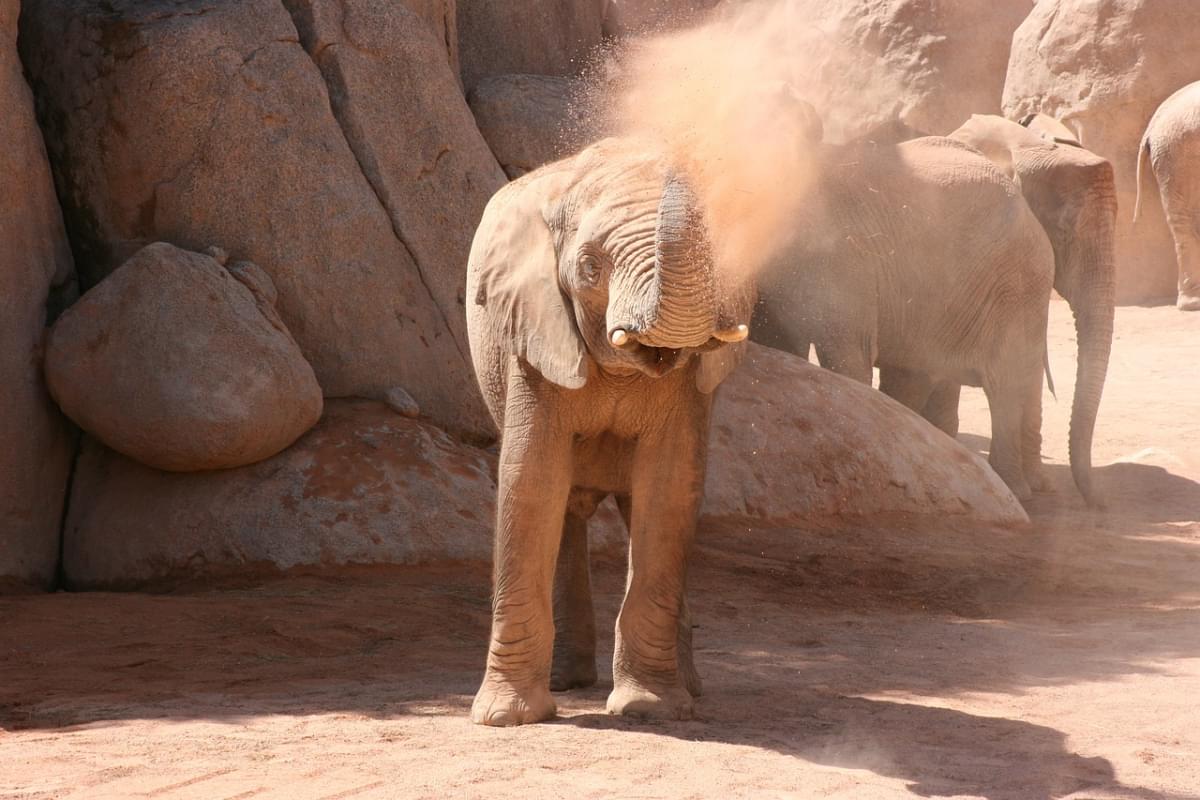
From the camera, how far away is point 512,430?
5.56 meters

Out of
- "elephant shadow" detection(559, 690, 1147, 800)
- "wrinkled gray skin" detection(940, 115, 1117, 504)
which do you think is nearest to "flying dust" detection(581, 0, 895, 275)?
"elephant shadow" detection(559, 690, 1147, 800)

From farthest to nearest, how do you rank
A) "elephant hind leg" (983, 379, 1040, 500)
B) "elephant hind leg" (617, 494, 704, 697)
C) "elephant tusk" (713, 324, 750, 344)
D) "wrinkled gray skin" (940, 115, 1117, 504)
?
"wrinkled gray skin" (940, 115, 1117, 504) < "elephant hind leg" (983, 379, 1040, 500) < "elephant hind leg" (617, 494, 704, 697) < "elephant tusk" (713, 324, 750, 344)

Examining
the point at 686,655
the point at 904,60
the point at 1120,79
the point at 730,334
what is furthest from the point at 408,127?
the point at 904,60

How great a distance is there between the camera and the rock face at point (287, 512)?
850 centimetres

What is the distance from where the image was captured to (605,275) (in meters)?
5.11

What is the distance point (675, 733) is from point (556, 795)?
879 mm

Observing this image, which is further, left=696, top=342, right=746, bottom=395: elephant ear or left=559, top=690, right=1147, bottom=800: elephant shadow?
left=696, top=342, right=746, bottom=395: elephant ear

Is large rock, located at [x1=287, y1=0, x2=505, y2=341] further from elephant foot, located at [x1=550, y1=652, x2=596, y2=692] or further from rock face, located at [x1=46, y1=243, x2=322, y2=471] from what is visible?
elephant foot, located at [x1=550, y1=652, x2=596, y2=692]

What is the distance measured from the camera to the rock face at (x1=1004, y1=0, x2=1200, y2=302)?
19969mm

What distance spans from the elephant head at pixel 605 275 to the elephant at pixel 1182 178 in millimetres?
14730

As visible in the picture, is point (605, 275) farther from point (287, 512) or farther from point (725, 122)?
point (287, 512)

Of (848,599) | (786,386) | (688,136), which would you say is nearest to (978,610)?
(848,599)

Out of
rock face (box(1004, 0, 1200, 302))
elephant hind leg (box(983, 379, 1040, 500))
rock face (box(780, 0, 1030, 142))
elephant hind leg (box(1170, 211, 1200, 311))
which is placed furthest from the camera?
rock face (box(780, 0, 1030, 142))

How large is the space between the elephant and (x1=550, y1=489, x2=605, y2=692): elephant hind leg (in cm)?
1438
